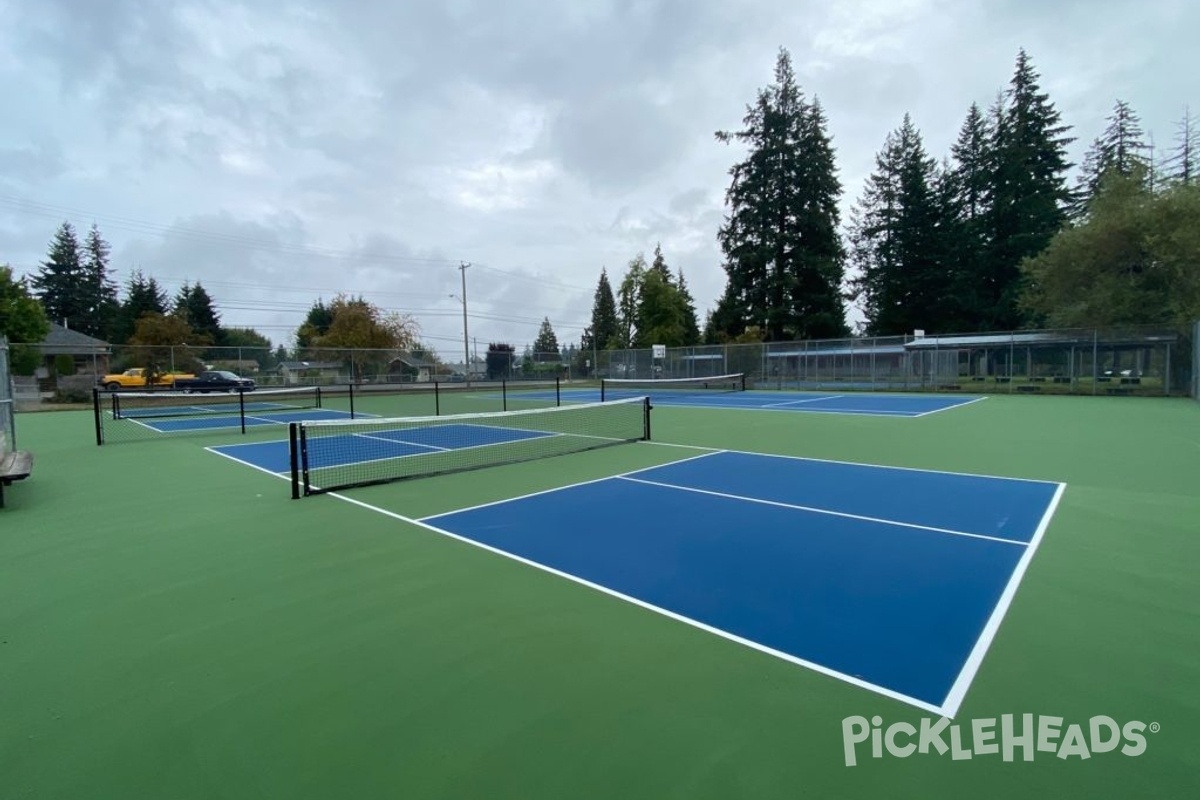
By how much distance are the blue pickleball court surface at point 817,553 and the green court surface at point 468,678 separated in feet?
0.64

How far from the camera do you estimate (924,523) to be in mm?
5719

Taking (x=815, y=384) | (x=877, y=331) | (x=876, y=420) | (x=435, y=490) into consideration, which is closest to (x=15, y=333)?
(x=435, y=490)

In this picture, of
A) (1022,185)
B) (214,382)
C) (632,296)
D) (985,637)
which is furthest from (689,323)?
(985,637)

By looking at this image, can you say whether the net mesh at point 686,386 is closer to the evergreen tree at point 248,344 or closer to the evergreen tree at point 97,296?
the evergreen tree at point 248,344

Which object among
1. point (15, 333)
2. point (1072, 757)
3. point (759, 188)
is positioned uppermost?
point (759, 188)

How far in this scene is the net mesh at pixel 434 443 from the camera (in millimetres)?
8055

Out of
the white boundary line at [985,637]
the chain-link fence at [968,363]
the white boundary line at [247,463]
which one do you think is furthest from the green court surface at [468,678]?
the chain-link fence at [968,363]

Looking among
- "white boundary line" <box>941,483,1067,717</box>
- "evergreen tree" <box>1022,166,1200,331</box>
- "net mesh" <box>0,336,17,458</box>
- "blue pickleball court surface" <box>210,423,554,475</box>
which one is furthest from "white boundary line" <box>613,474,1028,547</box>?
"evergreen tree" <box>1022,166,1200,331</box>

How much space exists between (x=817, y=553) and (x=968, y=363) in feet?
95.4

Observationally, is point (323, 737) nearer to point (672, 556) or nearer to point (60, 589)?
point (672, 556)

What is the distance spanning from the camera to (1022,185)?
42938 mm

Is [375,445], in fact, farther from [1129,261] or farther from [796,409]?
[1129,261]

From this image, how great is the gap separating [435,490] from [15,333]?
26016 millimetres

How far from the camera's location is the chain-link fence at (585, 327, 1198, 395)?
76.2 ft
